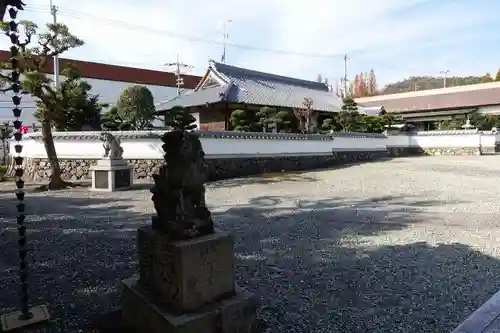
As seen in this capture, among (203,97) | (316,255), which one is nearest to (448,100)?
(203,97)

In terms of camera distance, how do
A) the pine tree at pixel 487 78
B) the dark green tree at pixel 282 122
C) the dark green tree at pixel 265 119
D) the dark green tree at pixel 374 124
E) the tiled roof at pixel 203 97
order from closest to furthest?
the dark green tree at pixel 265 119 < the dark green tree at pixel 282 122 < the tiled roof at pixel 203 97 < the dark green tree at pixel 374 124 < the pine tree at pixel 487 78

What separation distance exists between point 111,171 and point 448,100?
32.4 metres

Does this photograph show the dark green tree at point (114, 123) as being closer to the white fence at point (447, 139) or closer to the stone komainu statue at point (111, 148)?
the stone komainu statue at point (111, 148)

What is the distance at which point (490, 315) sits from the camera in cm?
289

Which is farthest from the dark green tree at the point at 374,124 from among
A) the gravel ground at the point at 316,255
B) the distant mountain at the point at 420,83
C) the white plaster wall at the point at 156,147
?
the distant mountain at the point at 420,83

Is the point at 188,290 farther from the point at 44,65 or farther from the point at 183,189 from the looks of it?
the point at 44,65

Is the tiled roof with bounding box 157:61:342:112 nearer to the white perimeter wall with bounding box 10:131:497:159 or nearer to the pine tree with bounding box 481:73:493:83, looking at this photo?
the white perimeter wall with bounding box 10:131:497:159

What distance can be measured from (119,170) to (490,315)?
9465 mm

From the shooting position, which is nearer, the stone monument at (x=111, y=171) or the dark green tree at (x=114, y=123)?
the stone monument at (x=111, y=171)

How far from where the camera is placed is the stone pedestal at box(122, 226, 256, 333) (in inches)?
95.0

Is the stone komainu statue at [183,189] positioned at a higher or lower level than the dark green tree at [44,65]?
lower

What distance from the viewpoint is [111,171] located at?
398 inches

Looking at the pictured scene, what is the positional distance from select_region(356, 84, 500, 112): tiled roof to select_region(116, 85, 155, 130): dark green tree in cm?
2626

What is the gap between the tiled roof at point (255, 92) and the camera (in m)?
20.5
